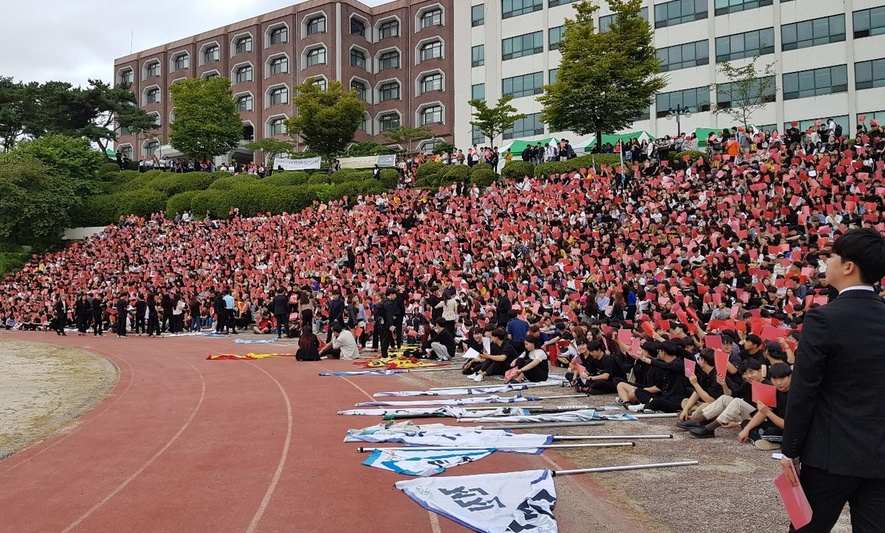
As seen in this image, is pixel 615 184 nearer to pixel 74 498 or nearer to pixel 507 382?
pixel 507 382

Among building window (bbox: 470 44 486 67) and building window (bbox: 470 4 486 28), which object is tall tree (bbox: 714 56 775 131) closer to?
building window (bbox: 470 44 486 67)

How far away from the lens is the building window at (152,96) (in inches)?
3135

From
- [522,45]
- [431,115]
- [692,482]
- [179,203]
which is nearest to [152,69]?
[431,115]

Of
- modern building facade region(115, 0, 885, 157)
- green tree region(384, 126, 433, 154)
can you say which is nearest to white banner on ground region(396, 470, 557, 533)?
modern building facade region(115, 0, 885, 157)

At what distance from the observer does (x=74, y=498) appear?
24.4 feet

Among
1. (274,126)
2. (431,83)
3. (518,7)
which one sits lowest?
(274,126)

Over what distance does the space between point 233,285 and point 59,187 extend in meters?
24.1

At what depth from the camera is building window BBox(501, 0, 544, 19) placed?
174 ft

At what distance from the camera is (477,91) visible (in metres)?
56.1

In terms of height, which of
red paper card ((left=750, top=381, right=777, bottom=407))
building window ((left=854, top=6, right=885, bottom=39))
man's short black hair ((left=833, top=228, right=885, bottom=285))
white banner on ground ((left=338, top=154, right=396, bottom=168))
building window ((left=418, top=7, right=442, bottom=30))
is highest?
building window ((left=418, top=7, right=442, bottom=30))

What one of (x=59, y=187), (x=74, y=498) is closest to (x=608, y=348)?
(x=74, y=498)

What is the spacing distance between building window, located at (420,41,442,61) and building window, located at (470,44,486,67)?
26.4ft

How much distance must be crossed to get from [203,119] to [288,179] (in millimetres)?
17968

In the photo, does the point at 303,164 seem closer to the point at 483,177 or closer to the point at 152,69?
the point at 483,177
